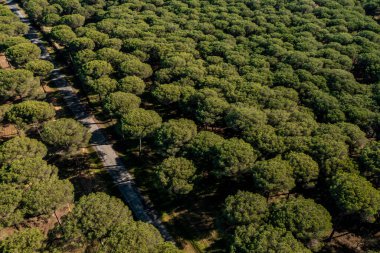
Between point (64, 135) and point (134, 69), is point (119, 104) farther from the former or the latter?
point (134, 69)

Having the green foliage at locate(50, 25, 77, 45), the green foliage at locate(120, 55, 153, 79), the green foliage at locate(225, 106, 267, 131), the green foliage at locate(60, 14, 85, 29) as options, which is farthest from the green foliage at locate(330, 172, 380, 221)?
the green foliage at locate(60, 14, 85, 29)

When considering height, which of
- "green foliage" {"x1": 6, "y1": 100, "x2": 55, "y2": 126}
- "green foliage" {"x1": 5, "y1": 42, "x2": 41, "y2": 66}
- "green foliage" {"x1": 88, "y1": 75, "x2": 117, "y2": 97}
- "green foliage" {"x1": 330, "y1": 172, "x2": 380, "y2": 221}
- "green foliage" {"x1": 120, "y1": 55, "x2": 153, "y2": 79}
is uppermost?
"green foliage" {"x1": 330, "y1": 172, "x2": 380, "y2": 221}

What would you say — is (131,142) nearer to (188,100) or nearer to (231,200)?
(188,100)

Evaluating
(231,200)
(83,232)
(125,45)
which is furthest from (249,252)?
(125,45)

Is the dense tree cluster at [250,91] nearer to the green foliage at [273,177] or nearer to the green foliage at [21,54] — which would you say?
the green foliage at [273,177]

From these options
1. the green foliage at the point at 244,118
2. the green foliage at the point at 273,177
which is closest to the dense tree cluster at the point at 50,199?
the green foliage at the point at 273,177

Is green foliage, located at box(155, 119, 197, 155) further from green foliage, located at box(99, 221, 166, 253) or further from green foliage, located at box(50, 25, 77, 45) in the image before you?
green foliage, located at box(50, 25, 77, 45)
